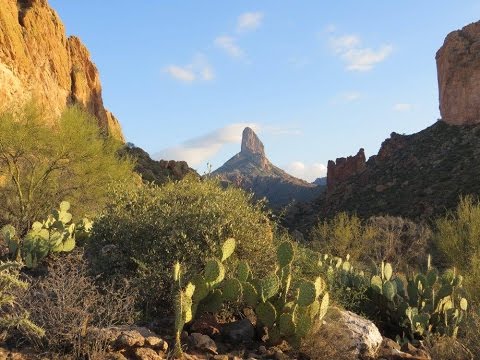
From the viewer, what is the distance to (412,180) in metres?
48.3

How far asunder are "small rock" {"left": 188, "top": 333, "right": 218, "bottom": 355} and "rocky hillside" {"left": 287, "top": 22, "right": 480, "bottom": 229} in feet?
113

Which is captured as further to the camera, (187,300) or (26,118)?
(26,118)

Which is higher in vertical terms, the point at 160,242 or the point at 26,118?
the point at 26,118

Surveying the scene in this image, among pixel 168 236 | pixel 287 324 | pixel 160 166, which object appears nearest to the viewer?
pixel 287 324

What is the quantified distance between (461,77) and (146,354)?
228 ft

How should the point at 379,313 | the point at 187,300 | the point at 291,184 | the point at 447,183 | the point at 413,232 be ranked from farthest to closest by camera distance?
the point at 291,184 < the point at 447,183 < the point at 413,232 < the point at 379,313 < the point at 187,300

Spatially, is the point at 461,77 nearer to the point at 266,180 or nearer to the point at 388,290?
the point at 388,290

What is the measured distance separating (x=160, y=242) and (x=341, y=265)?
17.9 ft

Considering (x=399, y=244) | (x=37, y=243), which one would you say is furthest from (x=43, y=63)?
(x=37, y=243)

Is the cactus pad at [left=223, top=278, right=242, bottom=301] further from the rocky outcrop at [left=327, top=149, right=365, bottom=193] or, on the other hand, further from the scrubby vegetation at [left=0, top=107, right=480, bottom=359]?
the rocky outcrop at [left=327, top=149, right=365, bottom=193]

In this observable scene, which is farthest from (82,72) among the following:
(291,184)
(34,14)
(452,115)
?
(291,184)

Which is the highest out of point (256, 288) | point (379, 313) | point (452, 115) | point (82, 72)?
point (82, 72)

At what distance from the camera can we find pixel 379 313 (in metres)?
8.99

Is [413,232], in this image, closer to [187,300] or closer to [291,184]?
[187,300]
